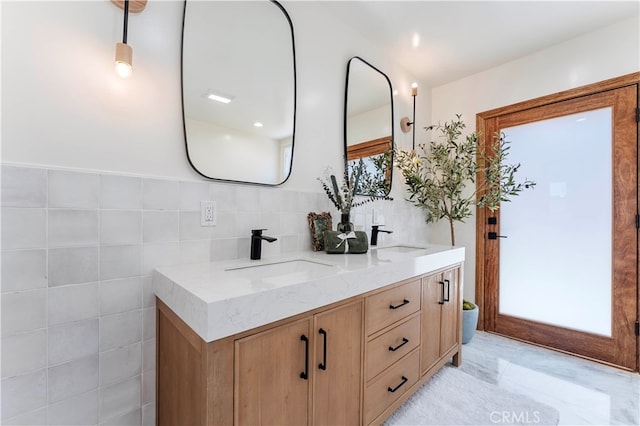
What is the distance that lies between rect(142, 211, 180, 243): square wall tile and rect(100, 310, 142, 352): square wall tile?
32 cm

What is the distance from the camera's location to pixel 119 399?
117cm

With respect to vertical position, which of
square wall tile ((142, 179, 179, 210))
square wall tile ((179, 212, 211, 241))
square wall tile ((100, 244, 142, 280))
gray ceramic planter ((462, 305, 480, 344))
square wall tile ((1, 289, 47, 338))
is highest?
square wall tile ((142, 179, 179, 210))

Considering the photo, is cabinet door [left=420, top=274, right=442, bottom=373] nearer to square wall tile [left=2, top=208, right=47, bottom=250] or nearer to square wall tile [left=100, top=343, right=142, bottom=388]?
square wall tile [left=100, top=343, right=142, bottom=388]

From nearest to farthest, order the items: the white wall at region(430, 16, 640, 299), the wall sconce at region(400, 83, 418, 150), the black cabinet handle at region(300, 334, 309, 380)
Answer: the black cabinet handle at region(300, 334, 309, 380)
the white wall at region(430, 16, 640, 299)
the wall sconce at region(400, 83, 418, 150)

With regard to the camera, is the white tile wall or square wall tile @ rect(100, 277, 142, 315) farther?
square wall tile @ rect(100, 277, 142, 315)

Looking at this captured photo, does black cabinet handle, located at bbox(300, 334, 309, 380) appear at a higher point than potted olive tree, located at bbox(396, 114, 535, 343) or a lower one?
lower

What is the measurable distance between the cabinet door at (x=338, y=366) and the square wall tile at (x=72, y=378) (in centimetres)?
88

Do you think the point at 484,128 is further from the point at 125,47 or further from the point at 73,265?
the point at 73,265

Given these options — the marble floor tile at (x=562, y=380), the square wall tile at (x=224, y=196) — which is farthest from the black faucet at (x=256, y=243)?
the marble floor tile at (x=562, y=380)

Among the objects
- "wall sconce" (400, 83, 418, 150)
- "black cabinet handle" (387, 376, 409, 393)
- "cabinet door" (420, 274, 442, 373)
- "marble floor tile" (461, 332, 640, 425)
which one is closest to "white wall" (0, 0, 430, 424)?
"black cabinet handle" (387, 376, 409, 393)

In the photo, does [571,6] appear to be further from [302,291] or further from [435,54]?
[302,291]

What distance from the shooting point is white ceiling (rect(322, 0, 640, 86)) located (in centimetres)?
194

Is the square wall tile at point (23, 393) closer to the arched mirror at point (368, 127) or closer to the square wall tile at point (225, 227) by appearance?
the square wall tile at point (225, 227)

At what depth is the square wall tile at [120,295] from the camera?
112cm
